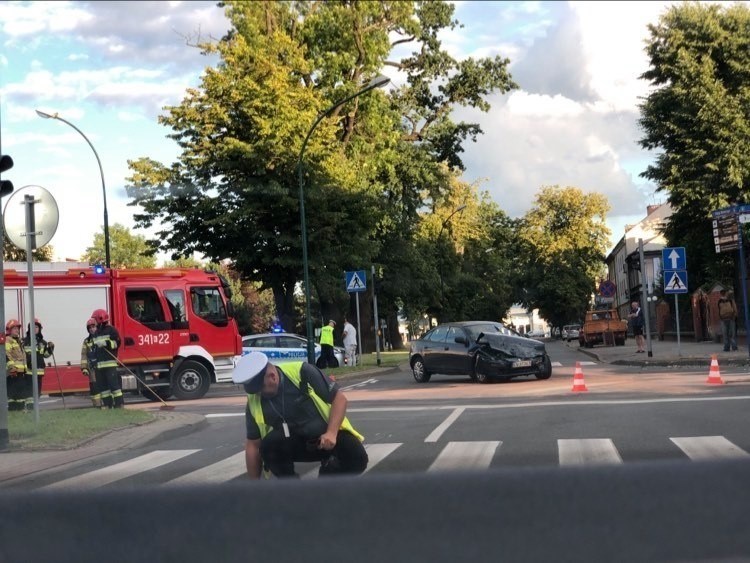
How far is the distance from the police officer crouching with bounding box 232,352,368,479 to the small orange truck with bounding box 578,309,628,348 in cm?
4745

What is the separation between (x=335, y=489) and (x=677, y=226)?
126 feet

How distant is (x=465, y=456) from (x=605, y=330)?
44.1 m

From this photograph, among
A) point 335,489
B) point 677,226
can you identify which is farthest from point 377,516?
point 677,226

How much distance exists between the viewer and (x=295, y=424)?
6.27m

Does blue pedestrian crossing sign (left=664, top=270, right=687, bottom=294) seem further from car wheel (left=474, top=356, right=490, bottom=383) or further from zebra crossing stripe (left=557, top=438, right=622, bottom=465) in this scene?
zebra crossing stripe (left=557, top=438, right=622, bottom=465)

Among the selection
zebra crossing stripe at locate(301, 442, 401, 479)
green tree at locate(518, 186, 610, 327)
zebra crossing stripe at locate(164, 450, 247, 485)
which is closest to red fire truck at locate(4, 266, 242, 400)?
zebra crossing stripe at locate(301, 442, 401, 479)

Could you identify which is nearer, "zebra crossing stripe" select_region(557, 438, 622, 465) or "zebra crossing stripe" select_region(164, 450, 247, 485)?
"zebra crossing stripe" select_region(164, 450, 247, 485)

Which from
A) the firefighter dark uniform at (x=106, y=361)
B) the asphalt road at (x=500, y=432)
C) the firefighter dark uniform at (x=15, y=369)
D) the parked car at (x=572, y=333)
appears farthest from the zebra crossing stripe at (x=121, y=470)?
the parked car at (x=572, y=333)

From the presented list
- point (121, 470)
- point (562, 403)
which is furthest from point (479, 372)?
point (121, 470)

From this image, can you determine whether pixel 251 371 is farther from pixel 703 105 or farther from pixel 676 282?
pixel 703 105

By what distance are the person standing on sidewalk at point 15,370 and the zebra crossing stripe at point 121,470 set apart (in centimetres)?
648

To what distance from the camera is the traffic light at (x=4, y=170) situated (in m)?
12.0

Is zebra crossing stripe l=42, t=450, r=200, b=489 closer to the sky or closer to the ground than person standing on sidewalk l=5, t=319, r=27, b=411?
closer to the ground

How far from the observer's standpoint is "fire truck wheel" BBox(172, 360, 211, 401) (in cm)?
2230
